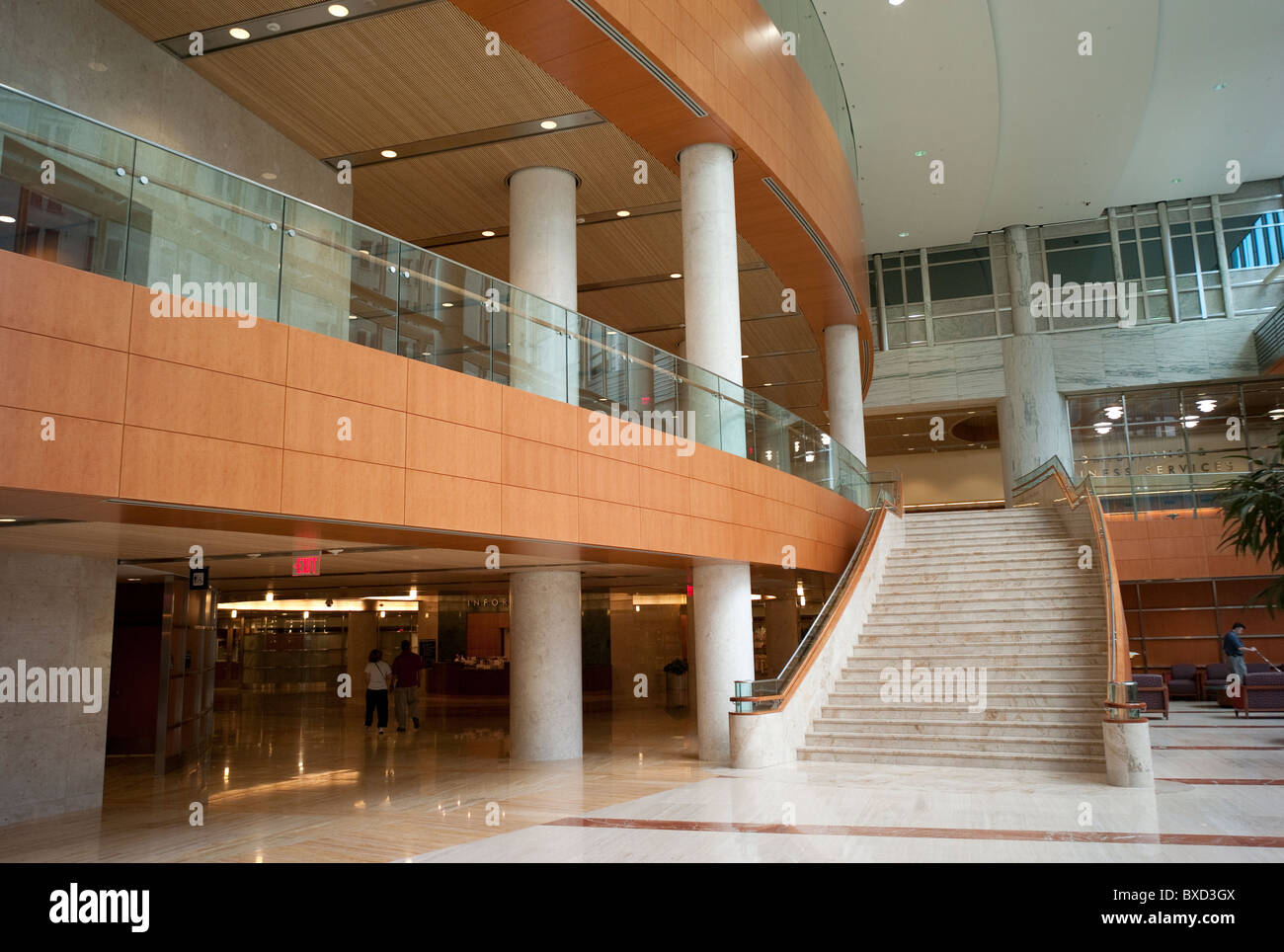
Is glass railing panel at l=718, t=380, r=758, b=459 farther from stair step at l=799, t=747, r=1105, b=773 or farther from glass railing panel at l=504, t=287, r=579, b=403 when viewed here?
stair step at l=799, t=747, r=1105, b=773

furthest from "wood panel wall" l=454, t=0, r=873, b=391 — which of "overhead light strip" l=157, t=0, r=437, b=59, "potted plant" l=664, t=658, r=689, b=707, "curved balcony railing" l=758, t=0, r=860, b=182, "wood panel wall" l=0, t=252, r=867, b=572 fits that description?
"potted plant" l=664, t=658, r=689, b=707

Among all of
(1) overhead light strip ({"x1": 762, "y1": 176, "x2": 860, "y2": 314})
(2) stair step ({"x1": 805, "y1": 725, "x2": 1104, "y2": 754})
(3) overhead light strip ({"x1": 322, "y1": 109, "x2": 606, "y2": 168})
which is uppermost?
(3) overhead light strip ({"x1": 322, "y1": 109, "x2": 606, "y2": 168})

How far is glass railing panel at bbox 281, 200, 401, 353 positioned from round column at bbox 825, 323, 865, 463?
44.6 ft

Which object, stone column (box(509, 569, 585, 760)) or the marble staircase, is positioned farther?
stone column (box(509, 569, 585, 760))

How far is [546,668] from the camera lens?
529 inches

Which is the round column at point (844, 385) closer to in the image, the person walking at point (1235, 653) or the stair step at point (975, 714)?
the person walking at point (1235, 653)

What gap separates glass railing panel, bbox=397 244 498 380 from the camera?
26.5 feet

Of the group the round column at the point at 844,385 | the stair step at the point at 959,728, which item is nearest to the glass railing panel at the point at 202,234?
the stair step at the point at 959,728

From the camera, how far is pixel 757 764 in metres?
11.2

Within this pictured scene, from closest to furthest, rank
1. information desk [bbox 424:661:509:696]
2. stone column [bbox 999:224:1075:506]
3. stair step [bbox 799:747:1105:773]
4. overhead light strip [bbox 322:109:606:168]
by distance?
stair step [bbox 799:747:1105:773] < overhead light strip [bbox 322:109:606:168] < information desk [bbox 424:661:509:696] < stone column [bbox 999:224:1075:506]

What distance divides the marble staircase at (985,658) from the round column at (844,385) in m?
3.56

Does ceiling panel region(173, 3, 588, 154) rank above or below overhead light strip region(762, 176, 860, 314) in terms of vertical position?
above
